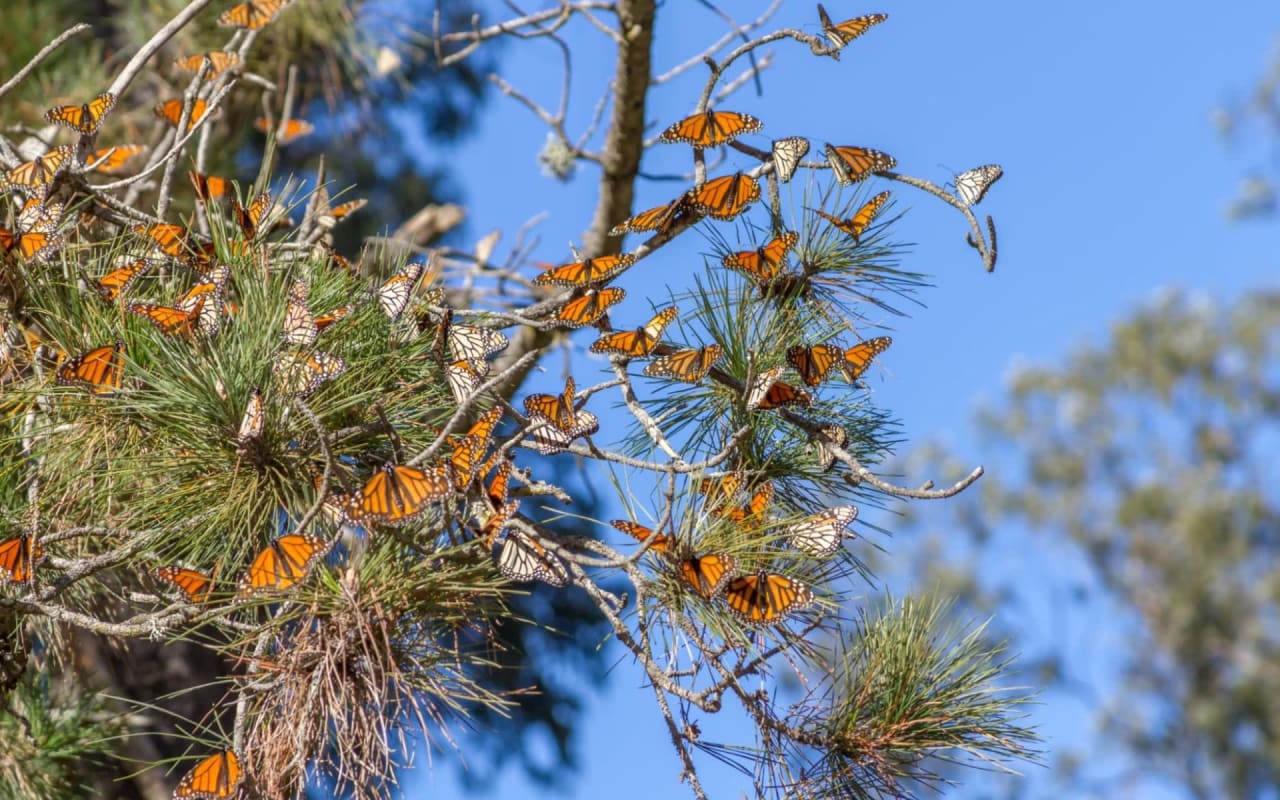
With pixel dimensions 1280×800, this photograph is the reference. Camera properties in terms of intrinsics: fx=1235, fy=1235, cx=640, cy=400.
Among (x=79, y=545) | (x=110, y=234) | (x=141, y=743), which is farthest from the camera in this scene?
(x=141, y=743)

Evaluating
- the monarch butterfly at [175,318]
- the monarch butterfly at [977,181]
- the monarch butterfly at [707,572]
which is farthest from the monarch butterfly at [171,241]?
the monarch butterfly at [977,181]

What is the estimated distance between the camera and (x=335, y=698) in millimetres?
1036

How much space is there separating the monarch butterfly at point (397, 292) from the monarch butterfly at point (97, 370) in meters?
→ 0.24

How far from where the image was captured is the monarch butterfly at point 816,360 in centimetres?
115

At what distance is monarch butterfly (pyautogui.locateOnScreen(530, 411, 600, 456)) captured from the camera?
1068 millimetres

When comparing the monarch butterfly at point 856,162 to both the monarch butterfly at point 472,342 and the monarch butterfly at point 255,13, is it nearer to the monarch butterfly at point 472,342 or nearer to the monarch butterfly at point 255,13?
the monarch butterfly at point 472,342

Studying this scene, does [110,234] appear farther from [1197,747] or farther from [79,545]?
[1197,747]

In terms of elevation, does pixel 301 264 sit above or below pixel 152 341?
above

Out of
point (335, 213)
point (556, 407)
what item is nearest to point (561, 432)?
point (556, 407)

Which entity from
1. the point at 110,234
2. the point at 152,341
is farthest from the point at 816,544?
the point at 110,234

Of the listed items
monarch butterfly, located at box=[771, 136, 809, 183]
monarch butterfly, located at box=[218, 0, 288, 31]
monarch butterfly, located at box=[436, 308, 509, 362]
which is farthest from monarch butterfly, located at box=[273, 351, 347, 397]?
monarch butterfly, located at box=[218, 0, 288, 31]

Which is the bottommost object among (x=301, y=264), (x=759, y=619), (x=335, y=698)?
(x=335, y=698)

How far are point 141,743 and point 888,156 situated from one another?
2.04 m

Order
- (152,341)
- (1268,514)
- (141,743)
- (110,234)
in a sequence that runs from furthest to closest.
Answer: (1268,514), (141,743), (110,234), (152,341)
